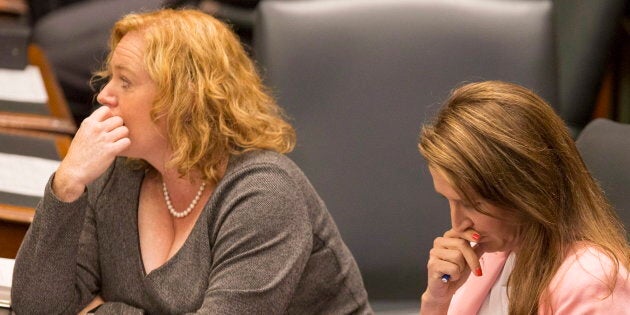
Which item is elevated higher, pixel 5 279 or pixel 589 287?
pixel 589 287

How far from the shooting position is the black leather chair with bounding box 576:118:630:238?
1.54 meters

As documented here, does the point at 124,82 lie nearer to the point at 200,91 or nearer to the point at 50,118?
the point at 200,91

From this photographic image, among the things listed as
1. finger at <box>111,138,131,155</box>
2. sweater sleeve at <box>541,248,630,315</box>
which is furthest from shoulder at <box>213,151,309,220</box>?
sweater sleeve at <box>541,248,630,315</box>

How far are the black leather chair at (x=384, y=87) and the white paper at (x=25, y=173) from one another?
46 cm

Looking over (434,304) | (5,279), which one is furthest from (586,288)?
(5,279)

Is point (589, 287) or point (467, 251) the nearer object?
point (589, 287)

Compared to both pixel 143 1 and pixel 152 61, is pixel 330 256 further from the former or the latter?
pixel 143 1

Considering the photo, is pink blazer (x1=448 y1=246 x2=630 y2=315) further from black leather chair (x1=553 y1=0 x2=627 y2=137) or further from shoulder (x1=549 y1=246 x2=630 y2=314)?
black leather chair (x1=553 y1=0 x2=627 y2=137)

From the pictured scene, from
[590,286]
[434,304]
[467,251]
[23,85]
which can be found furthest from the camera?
[23,85]

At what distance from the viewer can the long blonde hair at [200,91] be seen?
1593 millimetres

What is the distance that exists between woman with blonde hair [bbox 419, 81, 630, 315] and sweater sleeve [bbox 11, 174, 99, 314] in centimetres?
61

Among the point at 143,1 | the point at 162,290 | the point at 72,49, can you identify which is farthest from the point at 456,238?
the point at 72,49

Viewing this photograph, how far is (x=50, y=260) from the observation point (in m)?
1.59

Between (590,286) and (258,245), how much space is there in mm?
516
